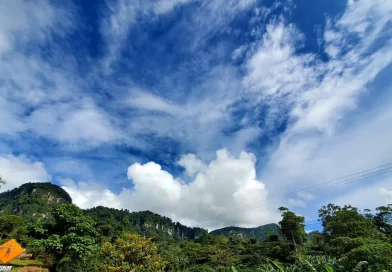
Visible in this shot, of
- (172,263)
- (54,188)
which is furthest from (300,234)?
(54,188)

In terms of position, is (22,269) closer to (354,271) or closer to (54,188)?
(354,271)

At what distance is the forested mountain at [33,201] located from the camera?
451 ft

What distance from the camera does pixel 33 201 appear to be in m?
157

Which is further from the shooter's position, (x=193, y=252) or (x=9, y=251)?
(x=193, y=252)

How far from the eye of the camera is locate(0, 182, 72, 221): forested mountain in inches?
5408

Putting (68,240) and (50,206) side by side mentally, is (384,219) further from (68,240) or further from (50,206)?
(50,206)

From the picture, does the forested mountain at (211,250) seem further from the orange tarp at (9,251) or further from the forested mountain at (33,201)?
the forested mountain at (33,201)

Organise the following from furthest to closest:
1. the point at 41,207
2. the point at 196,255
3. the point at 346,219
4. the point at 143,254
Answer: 1. the point at 41,207
2. the point at 196,255
3. the point at 346,219
4. the point at 143,254

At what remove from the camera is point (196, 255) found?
45094mm

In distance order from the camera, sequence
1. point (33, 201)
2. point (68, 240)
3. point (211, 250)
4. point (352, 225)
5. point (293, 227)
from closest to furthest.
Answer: point (68, 240) < point (352, 225) < point (211, 250) < point (293, 227) < point (33, 201)

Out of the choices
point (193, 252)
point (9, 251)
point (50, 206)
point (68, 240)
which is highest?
point (50, 206)

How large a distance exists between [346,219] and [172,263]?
23333mm

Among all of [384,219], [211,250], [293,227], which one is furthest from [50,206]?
[384,219]

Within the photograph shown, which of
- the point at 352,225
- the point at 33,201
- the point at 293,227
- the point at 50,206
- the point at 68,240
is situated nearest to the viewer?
the point at 68,240
